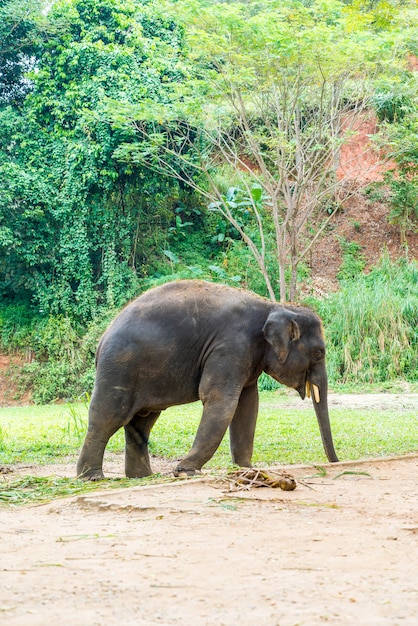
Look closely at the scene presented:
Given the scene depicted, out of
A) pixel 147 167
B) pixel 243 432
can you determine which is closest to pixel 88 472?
pixel 243 432

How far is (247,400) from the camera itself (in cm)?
792

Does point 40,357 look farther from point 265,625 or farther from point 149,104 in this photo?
point 265,625

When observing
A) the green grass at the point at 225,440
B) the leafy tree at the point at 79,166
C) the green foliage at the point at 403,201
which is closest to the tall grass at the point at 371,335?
the green grass at the point at 225,440

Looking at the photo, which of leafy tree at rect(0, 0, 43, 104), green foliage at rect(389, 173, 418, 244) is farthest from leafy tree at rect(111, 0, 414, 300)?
leafy tree at rect(0, 0, 43, 104)

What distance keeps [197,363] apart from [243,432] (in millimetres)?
839

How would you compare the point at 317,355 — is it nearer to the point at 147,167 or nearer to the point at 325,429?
the point at 325,429

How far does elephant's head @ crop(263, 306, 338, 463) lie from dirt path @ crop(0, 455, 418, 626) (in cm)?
143

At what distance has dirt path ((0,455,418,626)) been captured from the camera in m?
3.19

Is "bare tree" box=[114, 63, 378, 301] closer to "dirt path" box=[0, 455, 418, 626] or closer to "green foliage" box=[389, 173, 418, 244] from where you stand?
"green foliage" box=[389, 173, 418, 244]

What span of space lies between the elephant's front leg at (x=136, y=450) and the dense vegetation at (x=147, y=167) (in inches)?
429

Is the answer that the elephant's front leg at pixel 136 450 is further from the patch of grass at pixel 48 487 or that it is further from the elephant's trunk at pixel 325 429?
the elephant's trunk at pixel 325 429

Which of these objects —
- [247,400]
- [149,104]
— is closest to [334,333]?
[149,104]

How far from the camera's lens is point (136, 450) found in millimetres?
7562

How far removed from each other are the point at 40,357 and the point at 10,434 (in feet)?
34.2
